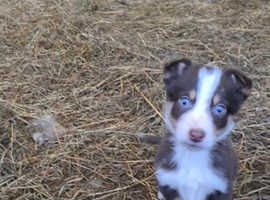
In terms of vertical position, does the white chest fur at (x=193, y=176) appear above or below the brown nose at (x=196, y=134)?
below

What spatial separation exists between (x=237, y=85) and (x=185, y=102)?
1.36ft

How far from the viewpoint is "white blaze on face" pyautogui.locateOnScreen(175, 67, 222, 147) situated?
9.78ft

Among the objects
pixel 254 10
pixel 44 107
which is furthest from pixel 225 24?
pixel 44 107

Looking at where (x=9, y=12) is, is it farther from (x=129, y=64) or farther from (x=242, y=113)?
(x=242, y=113)

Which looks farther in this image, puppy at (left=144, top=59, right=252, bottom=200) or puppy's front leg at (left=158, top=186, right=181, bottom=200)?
puppy's front leg at (left=158, top=186, right=181, bottom=200)

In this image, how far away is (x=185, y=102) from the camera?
123 inches

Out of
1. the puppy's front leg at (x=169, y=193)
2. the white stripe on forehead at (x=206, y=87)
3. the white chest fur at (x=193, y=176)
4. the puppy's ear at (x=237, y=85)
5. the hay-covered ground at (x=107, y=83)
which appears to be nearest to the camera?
the white stripe on forehead at (x=206, y=87)

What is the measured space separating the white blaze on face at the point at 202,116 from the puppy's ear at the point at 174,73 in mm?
212

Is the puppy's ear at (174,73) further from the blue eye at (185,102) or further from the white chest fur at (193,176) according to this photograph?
the white chest fur at (193,176)

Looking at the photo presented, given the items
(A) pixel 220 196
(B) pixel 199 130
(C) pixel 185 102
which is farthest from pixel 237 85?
(A) pixel 220 196

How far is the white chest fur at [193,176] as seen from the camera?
3.43m

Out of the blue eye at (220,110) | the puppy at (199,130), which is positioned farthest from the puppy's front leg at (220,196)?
the blue eye at (220,110)

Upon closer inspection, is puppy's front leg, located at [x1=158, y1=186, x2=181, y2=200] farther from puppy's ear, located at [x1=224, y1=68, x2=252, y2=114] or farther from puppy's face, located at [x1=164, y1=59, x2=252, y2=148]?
puppy's ear, located at [x1=224, y1=68, x2=252, y2=114]

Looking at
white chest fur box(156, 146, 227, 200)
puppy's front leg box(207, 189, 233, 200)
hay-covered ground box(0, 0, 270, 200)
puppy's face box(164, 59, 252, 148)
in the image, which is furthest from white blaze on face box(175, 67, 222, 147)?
hay-covered ground box(0, 0, 270, 200)
